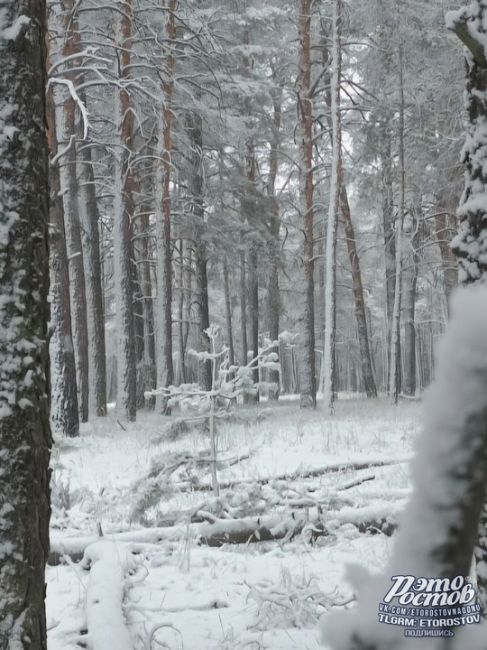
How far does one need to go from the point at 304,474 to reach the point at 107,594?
3.92 m

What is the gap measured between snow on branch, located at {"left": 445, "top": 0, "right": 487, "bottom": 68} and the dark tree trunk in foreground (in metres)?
1.46

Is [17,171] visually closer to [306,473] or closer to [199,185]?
[306,473]

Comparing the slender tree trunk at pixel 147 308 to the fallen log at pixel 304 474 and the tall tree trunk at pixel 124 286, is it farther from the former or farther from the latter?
the fallen log at pixel 304 474

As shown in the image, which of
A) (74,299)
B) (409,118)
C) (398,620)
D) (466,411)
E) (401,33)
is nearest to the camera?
(466,411)

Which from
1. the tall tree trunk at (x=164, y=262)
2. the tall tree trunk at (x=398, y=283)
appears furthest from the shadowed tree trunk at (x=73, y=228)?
the tall tree trunk at (x=398, y=283)

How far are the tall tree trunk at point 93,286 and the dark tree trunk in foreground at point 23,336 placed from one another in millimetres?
13421

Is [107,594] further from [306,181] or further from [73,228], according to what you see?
[306,181]

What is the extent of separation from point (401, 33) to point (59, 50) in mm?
9007

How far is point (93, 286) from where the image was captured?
15.2 m

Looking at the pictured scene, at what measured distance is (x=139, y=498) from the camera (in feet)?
15.6

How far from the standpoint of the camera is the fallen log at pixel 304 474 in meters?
6.09

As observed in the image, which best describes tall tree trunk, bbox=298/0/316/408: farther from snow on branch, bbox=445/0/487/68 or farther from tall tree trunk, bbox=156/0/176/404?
snow on branch, bbox=445/0/487/68

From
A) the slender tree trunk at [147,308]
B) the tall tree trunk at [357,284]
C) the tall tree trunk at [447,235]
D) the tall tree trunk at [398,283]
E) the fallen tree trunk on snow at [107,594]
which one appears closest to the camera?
the fallen tree trunk on snow at [107,594]

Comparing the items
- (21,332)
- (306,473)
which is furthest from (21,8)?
(306,473)
